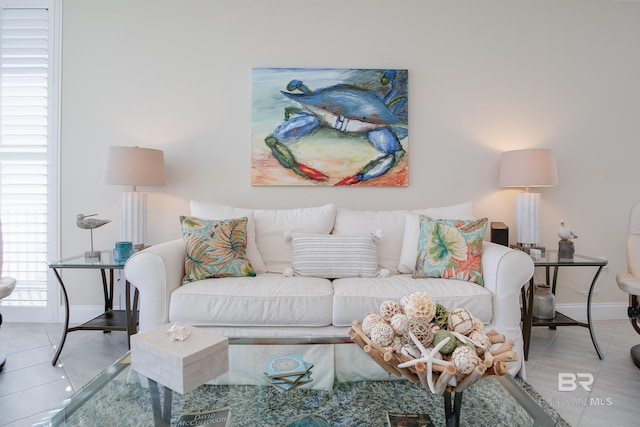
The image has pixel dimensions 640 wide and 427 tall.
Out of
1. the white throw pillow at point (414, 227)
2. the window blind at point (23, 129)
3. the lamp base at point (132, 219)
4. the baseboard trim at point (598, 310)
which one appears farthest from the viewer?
the baseboard trim at point (598, 310)

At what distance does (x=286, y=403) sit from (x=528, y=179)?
2232 mm

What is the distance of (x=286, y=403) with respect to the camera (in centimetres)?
112

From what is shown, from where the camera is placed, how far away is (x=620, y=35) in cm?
284

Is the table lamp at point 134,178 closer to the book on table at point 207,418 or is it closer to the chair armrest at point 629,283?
the book on table at point 207,418

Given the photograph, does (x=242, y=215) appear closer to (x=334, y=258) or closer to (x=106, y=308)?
(x=334, y=258)

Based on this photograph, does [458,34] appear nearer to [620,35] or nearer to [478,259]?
[620,35]

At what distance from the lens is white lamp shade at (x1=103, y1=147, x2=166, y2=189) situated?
7.72ft

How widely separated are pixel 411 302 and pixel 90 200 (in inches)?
106

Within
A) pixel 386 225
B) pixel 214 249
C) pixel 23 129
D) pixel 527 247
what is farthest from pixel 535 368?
pixel 23 129

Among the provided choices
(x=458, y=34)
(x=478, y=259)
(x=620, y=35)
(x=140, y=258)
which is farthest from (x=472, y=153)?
(x=140, y=258)

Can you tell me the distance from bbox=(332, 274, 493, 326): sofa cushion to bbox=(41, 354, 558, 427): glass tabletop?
1.93 feet

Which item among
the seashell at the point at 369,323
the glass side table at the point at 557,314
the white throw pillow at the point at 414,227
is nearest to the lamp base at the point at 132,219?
the white throw pillow at the point at 414,227

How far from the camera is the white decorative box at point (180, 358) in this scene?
1.00 meters

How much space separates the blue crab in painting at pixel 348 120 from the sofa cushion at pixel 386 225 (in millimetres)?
398
